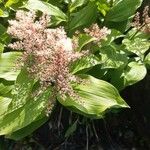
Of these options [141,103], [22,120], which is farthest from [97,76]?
[22,120]

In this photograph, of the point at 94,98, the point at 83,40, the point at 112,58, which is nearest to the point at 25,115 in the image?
→ the point at 94,98

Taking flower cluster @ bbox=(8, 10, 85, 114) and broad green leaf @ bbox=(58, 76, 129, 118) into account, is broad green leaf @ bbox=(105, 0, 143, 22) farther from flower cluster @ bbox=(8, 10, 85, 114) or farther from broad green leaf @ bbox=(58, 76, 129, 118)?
flower cluster @ bbox=(8, 10, 85, 114)

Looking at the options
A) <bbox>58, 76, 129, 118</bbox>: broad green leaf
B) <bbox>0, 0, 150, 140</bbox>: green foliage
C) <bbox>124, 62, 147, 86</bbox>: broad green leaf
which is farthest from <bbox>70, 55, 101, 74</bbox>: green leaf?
<bbox>124, 62, 147, 86</bbox>: broad green leaf

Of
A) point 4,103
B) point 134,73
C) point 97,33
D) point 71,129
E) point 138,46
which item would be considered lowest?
point 71,129

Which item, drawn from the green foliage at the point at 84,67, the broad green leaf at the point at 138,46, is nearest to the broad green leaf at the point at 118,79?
the green foliage at the point at 84,67

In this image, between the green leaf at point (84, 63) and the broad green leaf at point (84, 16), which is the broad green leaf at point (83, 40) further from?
the broad green leaf at point (84, 16)

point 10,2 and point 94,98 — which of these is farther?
point 10,2

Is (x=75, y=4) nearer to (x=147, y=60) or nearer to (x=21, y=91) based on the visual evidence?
(x=147, y=60)

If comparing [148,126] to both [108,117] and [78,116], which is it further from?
[78,116]
